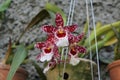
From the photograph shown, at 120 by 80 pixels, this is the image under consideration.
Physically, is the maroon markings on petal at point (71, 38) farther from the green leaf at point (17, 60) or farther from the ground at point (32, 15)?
the ground at point (32, 15)

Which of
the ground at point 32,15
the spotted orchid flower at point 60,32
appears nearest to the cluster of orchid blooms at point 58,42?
the spotted orchid flower at point 60,32

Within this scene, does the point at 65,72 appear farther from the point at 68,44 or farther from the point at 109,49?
the point at 109,49

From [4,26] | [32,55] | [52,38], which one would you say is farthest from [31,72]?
[52,38]

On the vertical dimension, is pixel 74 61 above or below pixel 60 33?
below

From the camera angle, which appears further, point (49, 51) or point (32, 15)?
point (32, 15)

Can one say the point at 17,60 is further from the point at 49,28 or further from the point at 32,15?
the point at 32,15

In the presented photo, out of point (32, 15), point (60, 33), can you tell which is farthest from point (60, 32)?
point (32, 15)

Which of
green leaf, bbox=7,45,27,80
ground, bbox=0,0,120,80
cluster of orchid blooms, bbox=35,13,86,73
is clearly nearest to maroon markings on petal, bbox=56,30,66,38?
cluster of orchid blooms, bbox=35,13,86,73

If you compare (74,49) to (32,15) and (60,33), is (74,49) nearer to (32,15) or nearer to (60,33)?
(60,33)

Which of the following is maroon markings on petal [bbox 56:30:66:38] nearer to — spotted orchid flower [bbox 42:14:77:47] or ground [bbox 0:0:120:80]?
spotted orchid flower [bbox 42:14:77:47]
